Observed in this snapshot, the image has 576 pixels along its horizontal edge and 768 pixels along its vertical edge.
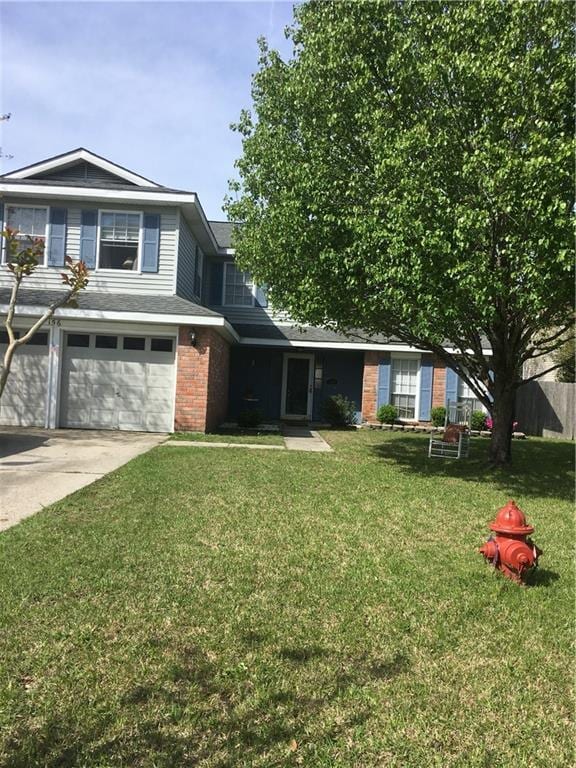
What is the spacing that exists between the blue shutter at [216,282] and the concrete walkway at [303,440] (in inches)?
192

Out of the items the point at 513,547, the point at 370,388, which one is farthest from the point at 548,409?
the point at 513,547

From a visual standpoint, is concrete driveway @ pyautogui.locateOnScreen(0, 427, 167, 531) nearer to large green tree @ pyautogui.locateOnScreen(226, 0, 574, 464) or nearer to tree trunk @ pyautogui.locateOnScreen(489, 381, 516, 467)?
large green tree @ pyautogui.locateOnScreen(226, 0, 574, 464)

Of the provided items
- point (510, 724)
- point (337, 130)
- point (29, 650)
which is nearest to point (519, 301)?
point (337, 130)

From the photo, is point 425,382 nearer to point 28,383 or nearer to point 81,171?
point 28,383

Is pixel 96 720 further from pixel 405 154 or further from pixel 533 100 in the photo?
pixel 533 100

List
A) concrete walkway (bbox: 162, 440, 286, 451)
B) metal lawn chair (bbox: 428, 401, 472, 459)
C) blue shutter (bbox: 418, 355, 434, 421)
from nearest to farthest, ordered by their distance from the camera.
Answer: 1. concrete walkway (bbox: 162, 440, 286, 451)
2. metal lawn chair (bbox: 428, 401, 472, 459)
3. blue shutter (bbox: 418, 355, 434, 421)

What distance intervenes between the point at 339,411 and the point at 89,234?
832 centimetres

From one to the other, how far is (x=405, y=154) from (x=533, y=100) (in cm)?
175

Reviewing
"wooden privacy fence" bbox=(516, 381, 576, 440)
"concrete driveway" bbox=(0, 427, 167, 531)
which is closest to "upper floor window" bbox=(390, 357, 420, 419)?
"wooden privacy fence" bbox=(516, 381, 576, 440)

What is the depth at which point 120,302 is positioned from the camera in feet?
42.6

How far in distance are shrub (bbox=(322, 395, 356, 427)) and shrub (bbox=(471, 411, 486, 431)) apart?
11.8ft

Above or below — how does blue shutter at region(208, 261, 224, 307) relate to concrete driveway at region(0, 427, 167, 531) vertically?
above

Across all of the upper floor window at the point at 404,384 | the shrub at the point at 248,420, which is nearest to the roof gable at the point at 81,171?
the shrub at the point at 248,420

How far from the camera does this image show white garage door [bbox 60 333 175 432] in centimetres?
1313
